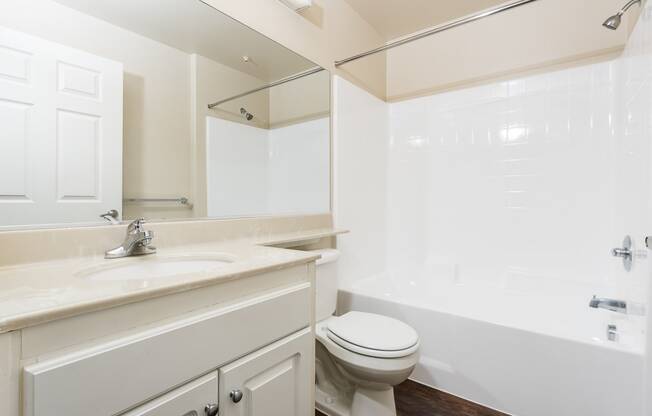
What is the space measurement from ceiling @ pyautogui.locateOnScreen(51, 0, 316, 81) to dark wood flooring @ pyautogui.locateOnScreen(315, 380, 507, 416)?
1.81 metres

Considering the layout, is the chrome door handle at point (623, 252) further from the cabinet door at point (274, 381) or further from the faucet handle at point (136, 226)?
the faucet handle at point (136, 226)

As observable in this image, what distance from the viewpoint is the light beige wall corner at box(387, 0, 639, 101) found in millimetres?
1936

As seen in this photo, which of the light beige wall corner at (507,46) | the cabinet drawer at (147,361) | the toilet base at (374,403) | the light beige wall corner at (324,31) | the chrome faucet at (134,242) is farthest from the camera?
the light beige wall corner at (507,46)

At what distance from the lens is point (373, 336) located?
135 centimetres

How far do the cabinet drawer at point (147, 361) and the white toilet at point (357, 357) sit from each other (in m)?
0.54

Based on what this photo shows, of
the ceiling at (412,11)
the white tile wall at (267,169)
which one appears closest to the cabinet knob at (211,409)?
the white tile wall at (267,169)

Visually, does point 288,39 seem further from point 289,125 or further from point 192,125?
point 192,125

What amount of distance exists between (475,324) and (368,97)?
1.73m

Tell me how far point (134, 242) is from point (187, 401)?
1.86 feet

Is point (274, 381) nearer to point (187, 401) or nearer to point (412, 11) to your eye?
point (187, 401)

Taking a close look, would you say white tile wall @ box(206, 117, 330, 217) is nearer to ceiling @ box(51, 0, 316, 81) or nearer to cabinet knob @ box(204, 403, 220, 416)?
ceiling @ box(51, 0, 316, 81)

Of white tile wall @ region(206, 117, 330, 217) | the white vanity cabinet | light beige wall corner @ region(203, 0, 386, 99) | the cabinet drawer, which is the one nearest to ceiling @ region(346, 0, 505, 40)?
light beige wall corner @ region(203, 0, 386, 99)

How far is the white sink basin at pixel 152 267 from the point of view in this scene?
91cm

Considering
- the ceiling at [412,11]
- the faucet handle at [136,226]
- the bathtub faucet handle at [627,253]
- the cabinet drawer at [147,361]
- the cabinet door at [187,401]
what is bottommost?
the cabinet door at [187,401]
